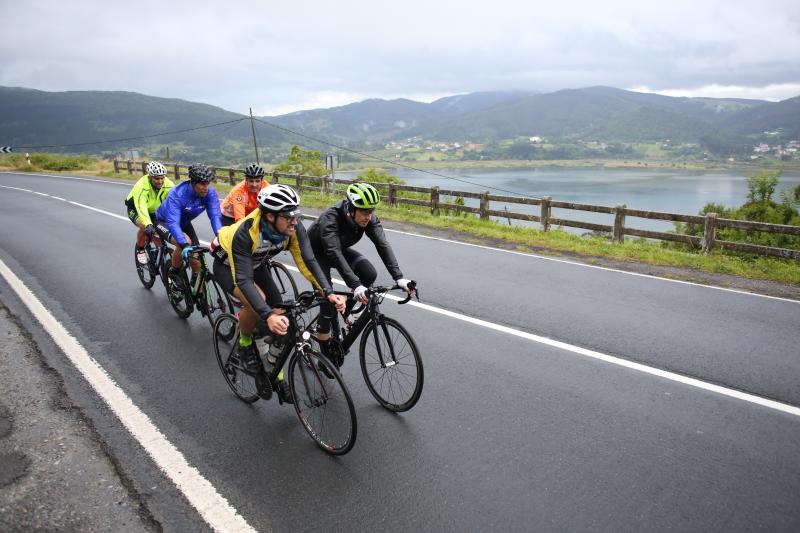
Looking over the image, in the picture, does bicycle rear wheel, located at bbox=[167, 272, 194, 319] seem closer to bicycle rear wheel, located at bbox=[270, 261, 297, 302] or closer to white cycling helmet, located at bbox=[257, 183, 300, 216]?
bicycle rear wheel, located at bbox=[270, 261, 297, 302]

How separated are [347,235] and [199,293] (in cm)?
274

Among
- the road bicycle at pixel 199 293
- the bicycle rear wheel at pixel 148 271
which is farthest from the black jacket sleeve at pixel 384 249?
the bicycle rear wheel at pixel 148 271

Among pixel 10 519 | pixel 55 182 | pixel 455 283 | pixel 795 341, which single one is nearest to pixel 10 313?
pixel 10 519

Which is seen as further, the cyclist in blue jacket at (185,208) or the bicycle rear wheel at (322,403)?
the cyclist in blue jacket at (185,208)

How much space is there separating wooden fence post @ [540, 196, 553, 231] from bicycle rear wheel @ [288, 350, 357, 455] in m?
12.0

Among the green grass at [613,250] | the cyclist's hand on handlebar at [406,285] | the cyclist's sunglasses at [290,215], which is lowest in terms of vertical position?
the green grass at [613,250]

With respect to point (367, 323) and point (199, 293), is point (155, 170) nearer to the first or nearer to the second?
Answer: point (199, 293)

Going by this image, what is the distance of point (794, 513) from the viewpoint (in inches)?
126

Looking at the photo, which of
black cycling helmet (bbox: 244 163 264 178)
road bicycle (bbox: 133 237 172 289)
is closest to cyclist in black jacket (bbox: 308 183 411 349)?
black cycling helmet (bbox: 244 163 264 178)

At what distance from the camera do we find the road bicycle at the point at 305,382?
3783 millimetres

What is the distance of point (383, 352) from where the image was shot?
4.62 metres

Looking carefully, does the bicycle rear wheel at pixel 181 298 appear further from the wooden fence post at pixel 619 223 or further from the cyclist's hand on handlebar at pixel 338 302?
the wooden fence post at pixel 619 223

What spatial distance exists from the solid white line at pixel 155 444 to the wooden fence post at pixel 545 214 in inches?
478

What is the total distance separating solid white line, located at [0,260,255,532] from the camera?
320 cm
